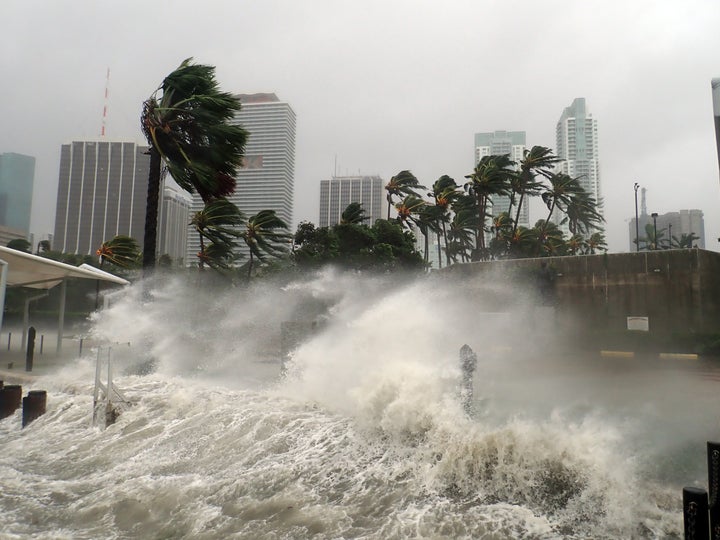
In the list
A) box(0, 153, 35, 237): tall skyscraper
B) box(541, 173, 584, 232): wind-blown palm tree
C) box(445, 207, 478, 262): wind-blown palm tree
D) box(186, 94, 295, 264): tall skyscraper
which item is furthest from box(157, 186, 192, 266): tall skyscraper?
box(541, 173, 584, 232): wind-blown palm tree

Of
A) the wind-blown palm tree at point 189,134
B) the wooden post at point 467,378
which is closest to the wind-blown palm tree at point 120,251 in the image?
the wind-blown palm tree at point 189,134

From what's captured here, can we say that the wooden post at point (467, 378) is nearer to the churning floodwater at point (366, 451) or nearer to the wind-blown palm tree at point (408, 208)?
the churning floodwater at point (366, 451)

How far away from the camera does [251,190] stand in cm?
8669

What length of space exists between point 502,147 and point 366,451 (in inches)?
3976

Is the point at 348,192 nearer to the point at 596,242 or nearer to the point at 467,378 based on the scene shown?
the point at 596,242

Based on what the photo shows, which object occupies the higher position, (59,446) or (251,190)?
(251,190)

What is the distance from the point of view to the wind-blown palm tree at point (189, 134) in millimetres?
13539

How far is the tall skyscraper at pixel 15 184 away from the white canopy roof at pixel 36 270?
149ft

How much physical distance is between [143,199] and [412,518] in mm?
77542

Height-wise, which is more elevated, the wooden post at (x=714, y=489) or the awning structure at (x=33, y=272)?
the awning structure at (x=33, y=272)

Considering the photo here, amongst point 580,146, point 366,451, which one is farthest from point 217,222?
point 580,146

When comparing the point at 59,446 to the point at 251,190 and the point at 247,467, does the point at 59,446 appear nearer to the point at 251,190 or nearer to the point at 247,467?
the point at 247,467

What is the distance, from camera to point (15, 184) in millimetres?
58250

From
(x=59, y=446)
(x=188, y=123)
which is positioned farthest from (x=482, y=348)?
(x=59, y=446)
